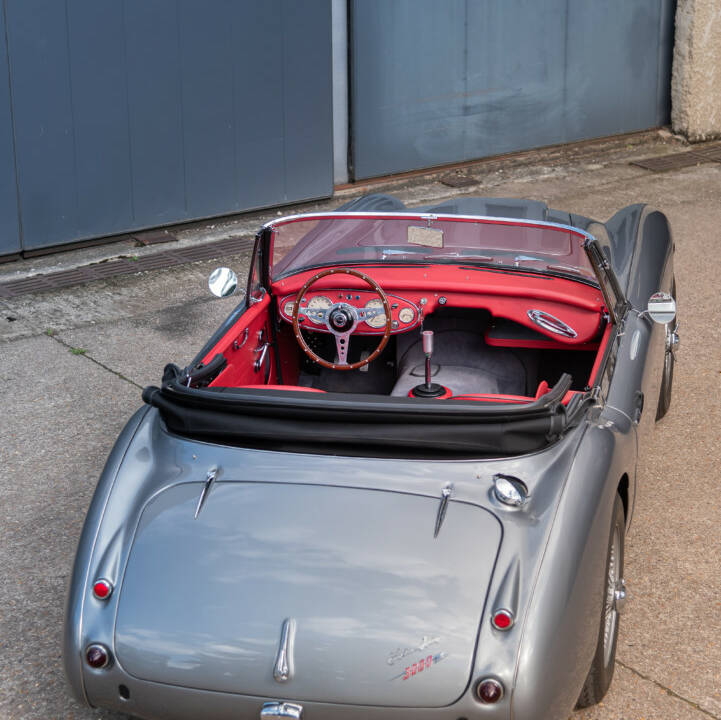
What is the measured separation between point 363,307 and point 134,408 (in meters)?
1.75

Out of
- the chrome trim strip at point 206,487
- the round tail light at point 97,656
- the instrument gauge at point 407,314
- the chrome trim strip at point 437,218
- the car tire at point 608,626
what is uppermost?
the chrome trim strip at point 437,218

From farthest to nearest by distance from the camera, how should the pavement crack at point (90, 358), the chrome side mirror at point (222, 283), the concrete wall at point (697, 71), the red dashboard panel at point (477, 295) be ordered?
the concrete wall at point (697, 71), the pavement crack at point (90, 358), the chrome side mirror at point (222, 283), the red dashboard panel at point (477, 295)

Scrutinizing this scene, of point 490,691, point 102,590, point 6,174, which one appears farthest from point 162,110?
point 490,691

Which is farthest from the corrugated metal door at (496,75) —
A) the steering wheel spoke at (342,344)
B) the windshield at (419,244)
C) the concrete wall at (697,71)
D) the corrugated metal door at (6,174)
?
the steering wheel spoke at (342,344)

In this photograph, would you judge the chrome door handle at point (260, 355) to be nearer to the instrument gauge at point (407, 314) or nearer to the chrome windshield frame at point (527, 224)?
the chrome windshield frame at point (527, 224)

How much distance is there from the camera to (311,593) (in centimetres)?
316

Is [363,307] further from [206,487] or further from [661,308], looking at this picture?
[206,487]

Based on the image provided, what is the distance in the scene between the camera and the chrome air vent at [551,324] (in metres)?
4.52

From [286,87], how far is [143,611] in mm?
6291

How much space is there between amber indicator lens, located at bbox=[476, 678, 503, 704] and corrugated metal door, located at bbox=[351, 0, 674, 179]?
23.0ft

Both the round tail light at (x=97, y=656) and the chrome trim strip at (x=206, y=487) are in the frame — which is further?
the chrome trim strip at (x=206, y=487)

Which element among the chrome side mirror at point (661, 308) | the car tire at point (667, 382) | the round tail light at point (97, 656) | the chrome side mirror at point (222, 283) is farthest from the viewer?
the car tire at point (667, 382)

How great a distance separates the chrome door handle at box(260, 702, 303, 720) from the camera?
3.02m

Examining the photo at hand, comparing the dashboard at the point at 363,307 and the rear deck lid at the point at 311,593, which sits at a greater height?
the dashboard at the point at 363,307
